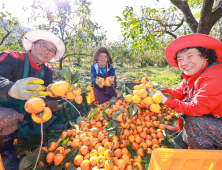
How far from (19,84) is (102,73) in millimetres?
2838

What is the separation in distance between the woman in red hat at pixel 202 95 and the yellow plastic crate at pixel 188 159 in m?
0.49

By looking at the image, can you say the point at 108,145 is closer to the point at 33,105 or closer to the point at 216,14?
the point at 33,105

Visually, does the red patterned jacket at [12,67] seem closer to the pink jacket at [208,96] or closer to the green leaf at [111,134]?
the green leaf at [111,134]

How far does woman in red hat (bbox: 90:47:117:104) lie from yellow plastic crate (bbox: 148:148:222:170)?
2.72m

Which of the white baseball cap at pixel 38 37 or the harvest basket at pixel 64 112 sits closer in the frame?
the white baseball cap at pixel 38 37

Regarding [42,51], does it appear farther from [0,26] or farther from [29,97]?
[0,26]

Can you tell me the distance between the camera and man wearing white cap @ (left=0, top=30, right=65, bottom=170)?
126 cm

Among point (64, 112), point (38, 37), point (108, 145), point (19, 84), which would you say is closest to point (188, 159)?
point (108, 145)

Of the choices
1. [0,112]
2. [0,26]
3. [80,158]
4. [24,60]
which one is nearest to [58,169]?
[80,158]

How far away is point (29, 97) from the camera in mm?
1171

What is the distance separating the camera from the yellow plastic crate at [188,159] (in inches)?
36.1

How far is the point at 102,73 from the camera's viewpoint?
391 cm

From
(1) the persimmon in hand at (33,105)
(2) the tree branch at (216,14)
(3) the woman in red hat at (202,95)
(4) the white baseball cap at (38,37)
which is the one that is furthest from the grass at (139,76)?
(1) the persimmon in hand at (33,105)

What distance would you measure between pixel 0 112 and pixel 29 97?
759 millimetres
